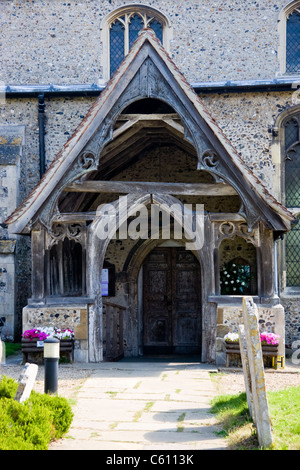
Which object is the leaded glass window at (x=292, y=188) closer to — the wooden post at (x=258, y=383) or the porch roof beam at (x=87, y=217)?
the porch roof beam at (x=87, y=217)

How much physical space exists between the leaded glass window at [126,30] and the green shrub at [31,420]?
10669 millimetres

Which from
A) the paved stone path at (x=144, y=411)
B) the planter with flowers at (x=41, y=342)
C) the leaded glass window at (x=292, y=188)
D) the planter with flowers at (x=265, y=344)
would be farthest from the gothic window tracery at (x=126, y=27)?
the paved stone path at (x=144, y=411)

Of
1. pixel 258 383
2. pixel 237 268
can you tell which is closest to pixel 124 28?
pixel 237 268

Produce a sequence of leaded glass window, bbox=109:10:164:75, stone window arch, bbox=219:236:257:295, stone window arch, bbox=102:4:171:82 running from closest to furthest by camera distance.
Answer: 1. stone window arch, bbox=219:236:257:295
2. stone window arch, bbox=102:4:171:82
3. leaded glass window, bbox=109:10:164:75

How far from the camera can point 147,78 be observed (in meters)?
9.90

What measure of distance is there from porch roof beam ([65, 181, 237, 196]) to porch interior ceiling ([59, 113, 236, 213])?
6cm

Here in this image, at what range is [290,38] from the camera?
14.1 metres

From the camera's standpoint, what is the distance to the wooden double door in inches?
553

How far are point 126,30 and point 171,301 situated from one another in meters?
6.85

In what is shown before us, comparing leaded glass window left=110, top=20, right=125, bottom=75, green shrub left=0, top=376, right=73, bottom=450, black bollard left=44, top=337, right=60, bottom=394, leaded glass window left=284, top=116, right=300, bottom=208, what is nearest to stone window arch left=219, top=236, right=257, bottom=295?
leaded glass window left=284, top=116, right=300, bottom=208

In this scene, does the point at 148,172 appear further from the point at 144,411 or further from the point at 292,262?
the point at 144,411

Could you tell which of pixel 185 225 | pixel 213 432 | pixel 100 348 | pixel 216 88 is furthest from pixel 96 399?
pixel 216 88

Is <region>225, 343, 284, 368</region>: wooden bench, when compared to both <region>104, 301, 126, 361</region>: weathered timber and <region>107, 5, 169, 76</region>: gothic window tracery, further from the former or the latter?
<region>107, 5, 169, 76</region>: gothic window tracery
